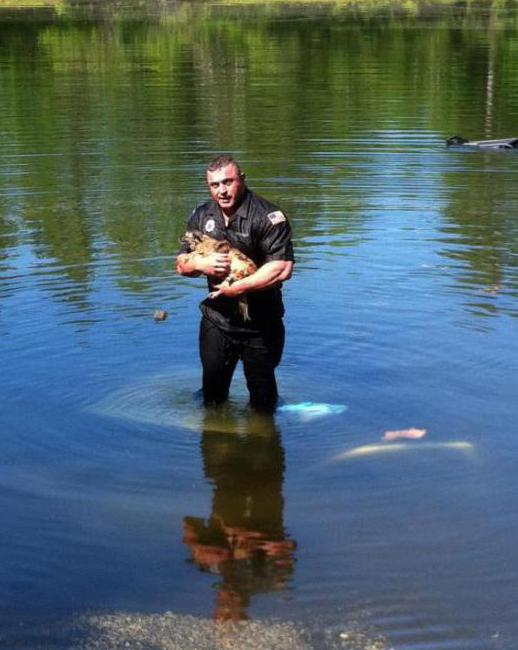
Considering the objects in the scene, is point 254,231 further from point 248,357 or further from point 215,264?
point 248,357

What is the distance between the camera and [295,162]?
1925 centimetres

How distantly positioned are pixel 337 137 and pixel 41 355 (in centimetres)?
1336

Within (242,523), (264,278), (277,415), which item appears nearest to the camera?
(242,523)

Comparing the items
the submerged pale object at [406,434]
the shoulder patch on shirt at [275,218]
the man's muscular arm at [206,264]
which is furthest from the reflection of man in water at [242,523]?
the shoulder patch on shirt at [275,218]

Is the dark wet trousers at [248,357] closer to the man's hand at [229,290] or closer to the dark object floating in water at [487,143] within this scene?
the man's hand at [229,290]

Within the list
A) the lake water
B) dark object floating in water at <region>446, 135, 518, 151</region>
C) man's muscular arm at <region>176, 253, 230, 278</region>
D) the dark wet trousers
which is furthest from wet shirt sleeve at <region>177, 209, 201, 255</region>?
dark object floating in water at <region>446, 135, 518, 151</region>

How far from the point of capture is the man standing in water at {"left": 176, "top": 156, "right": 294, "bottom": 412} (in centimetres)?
716

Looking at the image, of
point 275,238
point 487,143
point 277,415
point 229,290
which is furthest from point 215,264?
point 487,143

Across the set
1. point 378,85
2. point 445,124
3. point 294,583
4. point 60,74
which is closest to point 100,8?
point 60,74

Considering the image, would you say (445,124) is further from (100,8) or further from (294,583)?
(100,8)

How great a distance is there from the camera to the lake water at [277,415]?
5.64 meters

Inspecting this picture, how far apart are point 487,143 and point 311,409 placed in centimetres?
1317

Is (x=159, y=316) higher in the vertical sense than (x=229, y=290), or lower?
lower

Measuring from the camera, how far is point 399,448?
770 centimetres
